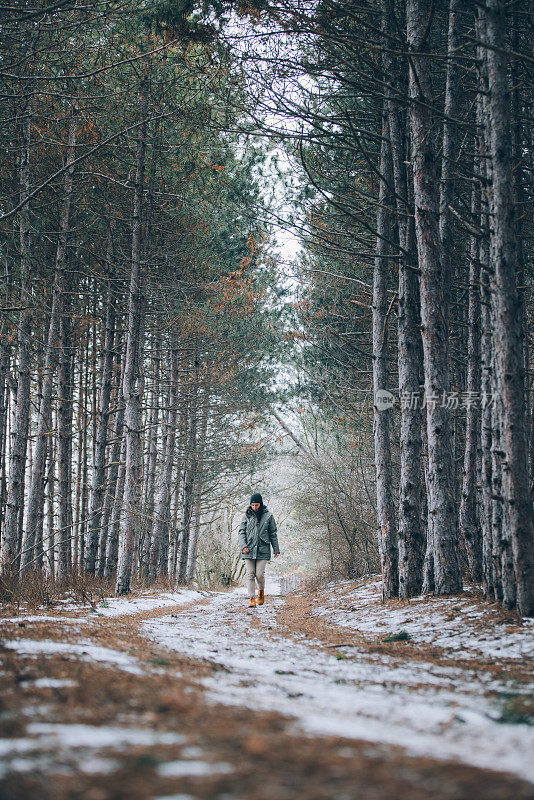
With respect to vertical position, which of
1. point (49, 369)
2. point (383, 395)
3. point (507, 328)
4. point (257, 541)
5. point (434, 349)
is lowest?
point (257, 541)

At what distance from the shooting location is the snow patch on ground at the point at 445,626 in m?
4.42

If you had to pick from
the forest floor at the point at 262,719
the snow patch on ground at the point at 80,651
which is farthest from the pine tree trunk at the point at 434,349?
the snow patch on ground at the point at 80,651

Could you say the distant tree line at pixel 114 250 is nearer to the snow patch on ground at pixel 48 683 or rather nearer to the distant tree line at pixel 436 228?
the distant tree line at pixel 436 228

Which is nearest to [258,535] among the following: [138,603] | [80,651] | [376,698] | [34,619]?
[138,603]

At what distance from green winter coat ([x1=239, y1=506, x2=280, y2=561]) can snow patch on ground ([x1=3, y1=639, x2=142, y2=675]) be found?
7212 mm

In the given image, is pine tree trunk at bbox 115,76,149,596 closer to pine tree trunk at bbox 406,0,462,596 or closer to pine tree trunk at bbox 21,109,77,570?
pine tree trunk at bbox 21,109,77,570

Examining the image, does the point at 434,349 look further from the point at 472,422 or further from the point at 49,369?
the point at 49,369

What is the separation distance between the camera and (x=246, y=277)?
16.3m

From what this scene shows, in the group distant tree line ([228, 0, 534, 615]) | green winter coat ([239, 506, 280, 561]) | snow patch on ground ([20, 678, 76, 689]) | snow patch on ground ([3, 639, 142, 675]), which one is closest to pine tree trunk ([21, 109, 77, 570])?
green winter coat ([239, 506, 280, 561])

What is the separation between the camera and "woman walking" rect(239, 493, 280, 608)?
36.1 ft

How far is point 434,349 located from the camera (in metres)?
7.42

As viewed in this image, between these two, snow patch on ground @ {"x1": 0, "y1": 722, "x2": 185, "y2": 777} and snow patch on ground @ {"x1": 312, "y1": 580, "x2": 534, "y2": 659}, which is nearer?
snow patch on ground @ {"x1": 0, "y1": 722, "x2": 185, "y2": 777}

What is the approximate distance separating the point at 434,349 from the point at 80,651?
18.4 feet

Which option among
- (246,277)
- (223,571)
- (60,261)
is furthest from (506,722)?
(223,571)
